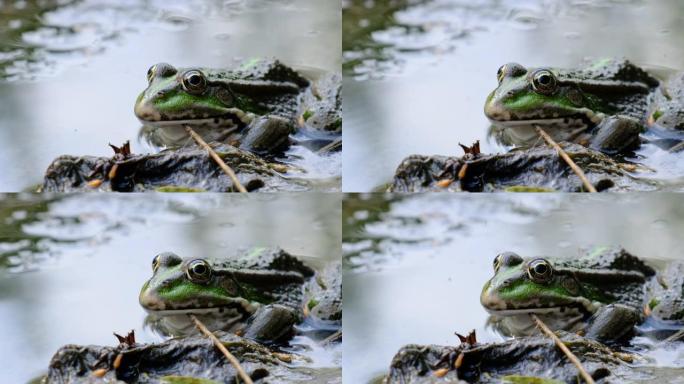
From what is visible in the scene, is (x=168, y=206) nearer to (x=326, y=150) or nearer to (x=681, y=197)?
(x=326, y=150)

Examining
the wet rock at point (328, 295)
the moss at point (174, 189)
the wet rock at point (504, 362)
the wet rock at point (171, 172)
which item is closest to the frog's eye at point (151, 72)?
the wet rock at point (171, 172)

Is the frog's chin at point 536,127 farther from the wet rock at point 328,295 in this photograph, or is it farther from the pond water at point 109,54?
the wet rock at point 328,295

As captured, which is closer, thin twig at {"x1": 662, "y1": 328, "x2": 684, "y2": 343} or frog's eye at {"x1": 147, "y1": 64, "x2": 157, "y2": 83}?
thin twig at {"x1": 662, "y1": 328, "x2": 684, "y2": 343}

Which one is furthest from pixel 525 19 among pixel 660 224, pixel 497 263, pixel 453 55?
pixel 497 263

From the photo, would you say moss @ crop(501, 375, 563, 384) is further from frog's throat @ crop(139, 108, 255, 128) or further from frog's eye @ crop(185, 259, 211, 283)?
frog's throat @ crop(139, 108, 255, 128)

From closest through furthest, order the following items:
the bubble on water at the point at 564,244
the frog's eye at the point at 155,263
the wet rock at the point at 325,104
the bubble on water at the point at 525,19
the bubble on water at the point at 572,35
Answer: the frog's eye at the point at 155,263 < the bubble on water at the point at 564,244 < the wet rock at the point at 325,104 < the bubble on water at the point at 572,35 < the bubble on water at the point at 525,19

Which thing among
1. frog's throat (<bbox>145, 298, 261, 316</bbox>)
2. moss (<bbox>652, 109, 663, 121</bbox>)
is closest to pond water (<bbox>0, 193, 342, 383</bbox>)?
frog's throat (<bbox>145, 298, 261, 316</bbox>)
